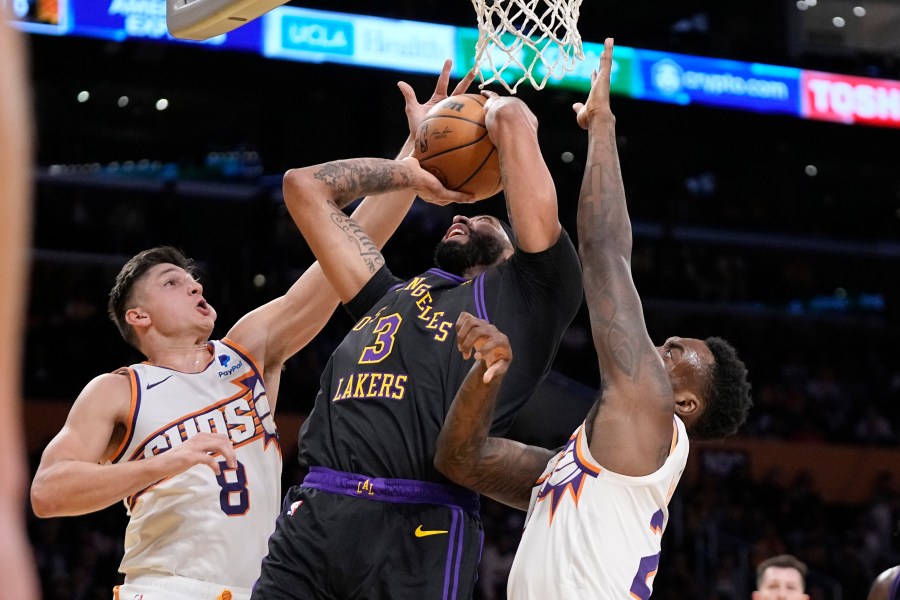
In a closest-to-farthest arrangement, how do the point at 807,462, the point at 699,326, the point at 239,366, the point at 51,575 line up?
the point at 239,366 < the point at 51,575 < the point at 807,462 < the point at 699,326

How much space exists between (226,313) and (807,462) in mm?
7331

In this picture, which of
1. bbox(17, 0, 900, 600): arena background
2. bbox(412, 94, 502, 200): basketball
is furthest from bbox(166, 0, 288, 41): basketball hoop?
bbox(17, 0, 900, 600): arena background

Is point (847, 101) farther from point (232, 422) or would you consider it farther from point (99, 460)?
point (99, 460)

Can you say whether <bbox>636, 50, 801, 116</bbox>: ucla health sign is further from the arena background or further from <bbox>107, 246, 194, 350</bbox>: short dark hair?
<bbox>107, 246, 194, 350</bbox>: short dark hair

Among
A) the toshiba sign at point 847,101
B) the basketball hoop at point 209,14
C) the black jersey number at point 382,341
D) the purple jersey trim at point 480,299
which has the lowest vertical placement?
the black jersey number at point 382,341

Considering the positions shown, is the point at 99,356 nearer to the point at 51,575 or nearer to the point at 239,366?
the point at 51,575

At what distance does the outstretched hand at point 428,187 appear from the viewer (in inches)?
145

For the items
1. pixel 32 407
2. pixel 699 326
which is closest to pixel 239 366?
pixel 32 407

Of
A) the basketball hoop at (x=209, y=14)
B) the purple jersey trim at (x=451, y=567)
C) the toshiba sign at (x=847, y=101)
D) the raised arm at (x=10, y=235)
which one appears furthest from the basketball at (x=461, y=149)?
the toshiba sign at (x=847, y=101)

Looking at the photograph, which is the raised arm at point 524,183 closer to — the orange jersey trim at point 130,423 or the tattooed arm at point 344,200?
the tattooed arm at point 344,200

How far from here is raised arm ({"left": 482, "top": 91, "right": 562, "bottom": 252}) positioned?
3.35m

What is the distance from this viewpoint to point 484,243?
12.4 ft

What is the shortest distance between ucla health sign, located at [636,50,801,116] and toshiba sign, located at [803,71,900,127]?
184mm

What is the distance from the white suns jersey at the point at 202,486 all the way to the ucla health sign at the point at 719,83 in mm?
10842
